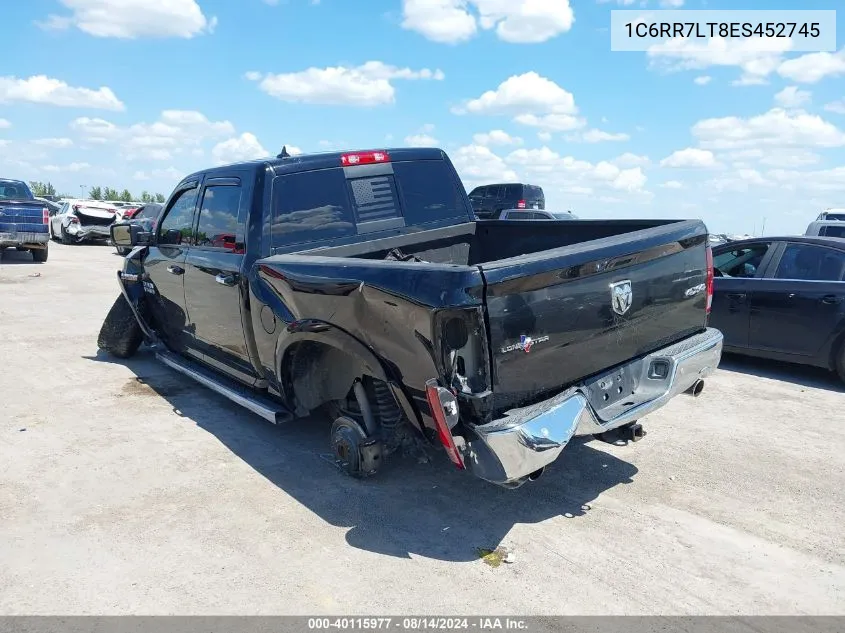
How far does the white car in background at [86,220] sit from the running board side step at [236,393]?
18411mm

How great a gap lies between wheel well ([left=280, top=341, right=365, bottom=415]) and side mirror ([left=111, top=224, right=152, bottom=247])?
2.62 metres

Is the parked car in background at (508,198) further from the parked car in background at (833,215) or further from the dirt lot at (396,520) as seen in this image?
the dirt lot at (396,520)

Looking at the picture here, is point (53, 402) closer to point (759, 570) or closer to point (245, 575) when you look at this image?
point (245, 575)

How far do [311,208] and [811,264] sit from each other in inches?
209

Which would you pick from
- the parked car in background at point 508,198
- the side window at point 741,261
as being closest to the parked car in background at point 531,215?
the parked car in background at point 508,198

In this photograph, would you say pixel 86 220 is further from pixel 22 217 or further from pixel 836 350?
pixel 836 350

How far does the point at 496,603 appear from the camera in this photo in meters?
3.06

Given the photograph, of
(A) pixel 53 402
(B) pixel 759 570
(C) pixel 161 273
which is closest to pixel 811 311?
(B) pixel 759 570

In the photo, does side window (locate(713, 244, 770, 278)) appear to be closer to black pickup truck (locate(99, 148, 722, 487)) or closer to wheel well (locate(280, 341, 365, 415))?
black pickup truck (locate(99, 148, 722, 487))

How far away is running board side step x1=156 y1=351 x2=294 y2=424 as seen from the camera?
4.65 meters

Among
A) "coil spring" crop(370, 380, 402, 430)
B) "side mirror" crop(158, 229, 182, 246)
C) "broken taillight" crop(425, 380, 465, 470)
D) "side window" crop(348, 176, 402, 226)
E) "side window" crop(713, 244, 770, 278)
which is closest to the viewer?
"broken taillight" crop(425, 380, 465, 470)

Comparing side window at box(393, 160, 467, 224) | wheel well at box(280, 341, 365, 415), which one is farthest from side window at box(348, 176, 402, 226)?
wheel well at box(280, 341, 365, 415)

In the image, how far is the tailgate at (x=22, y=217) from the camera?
1527 cm
